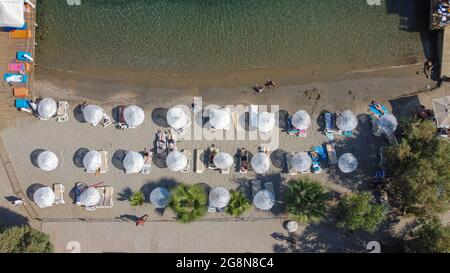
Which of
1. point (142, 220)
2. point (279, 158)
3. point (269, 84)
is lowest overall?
point (142, 220)

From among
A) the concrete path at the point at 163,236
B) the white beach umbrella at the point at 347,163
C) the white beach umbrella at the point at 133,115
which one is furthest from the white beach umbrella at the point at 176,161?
the white beach umbrella at the point at 347,163

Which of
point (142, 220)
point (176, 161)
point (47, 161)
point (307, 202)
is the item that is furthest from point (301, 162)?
point (47, 161)

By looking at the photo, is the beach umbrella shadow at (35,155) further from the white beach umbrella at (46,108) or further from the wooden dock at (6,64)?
the wooden dock at (6,64)

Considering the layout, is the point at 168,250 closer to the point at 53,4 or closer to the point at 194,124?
the point at 194,124

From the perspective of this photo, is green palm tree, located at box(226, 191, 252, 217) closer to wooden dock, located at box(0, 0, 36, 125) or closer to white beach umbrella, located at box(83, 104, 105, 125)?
white beach umbrella, located at box(83, 104, 105, 125)

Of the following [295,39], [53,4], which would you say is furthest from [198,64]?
[53,4]

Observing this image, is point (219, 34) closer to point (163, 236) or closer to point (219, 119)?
point (219, 119)
